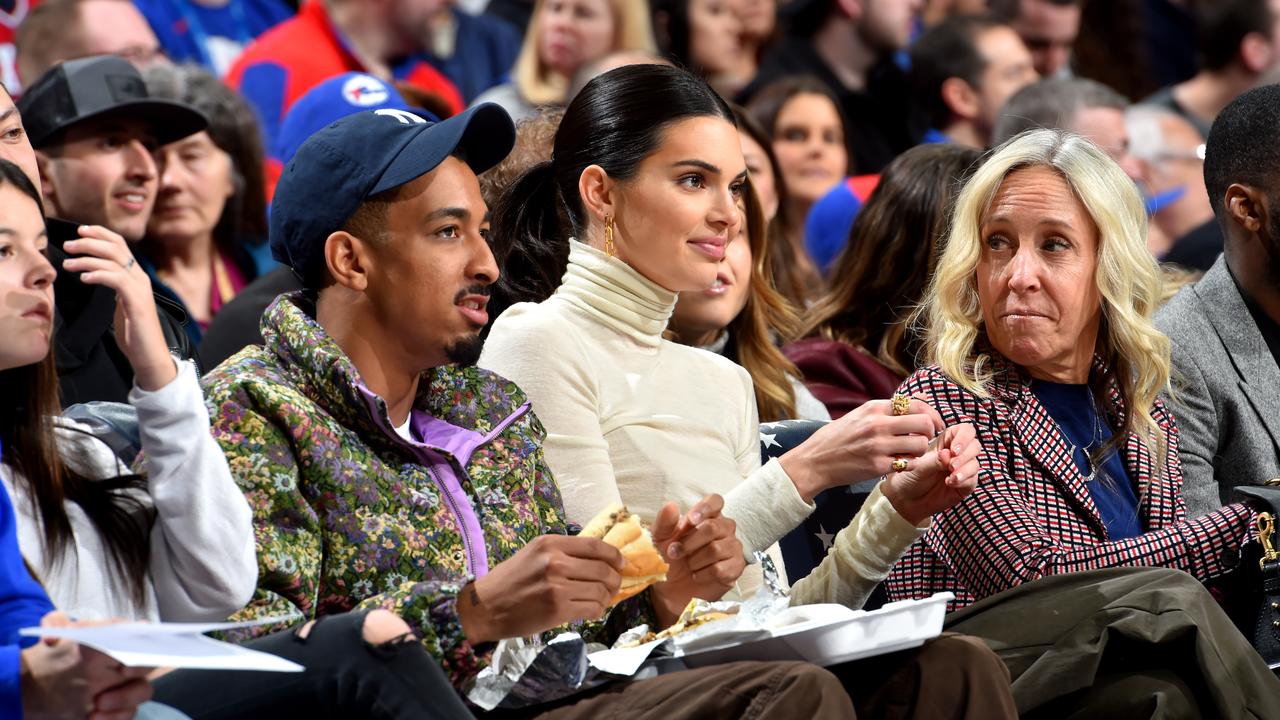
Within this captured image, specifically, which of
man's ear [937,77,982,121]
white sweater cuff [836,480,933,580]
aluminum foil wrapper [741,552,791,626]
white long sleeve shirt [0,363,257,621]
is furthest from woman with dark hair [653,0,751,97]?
white long sleeve shirt [0,363,257,621]

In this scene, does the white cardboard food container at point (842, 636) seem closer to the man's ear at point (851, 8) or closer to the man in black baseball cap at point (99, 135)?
the man in black baseball cap at point (99, 135)

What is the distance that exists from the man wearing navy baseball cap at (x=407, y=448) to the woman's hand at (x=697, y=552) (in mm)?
104

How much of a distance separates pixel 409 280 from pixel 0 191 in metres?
0.66

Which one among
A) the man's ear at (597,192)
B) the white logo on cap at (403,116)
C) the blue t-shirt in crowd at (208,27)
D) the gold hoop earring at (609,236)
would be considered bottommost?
the gold hoop earring at (609,236)

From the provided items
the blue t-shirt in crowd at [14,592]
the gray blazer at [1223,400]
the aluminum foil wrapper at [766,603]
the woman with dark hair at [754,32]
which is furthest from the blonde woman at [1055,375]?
the woman with dark hair at [754,32]

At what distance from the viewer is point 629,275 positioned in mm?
3225

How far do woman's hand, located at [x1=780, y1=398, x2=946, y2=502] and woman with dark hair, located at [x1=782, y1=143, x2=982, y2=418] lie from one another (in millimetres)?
1138

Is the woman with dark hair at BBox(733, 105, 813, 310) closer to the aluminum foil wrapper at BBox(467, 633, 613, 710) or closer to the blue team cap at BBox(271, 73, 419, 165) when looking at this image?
the blue team cap at BBox(271, 73, 419, 165)

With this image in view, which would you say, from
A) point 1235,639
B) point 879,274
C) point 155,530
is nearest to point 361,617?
point 155,530

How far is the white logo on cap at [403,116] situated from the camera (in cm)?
285

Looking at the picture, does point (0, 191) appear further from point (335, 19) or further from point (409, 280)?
point (335, 19)

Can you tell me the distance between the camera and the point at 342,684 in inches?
87.1

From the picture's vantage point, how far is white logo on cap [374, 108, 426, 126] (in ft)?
9.36

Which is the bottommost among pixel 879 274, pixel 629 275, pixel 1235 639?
pixel 1235 639
